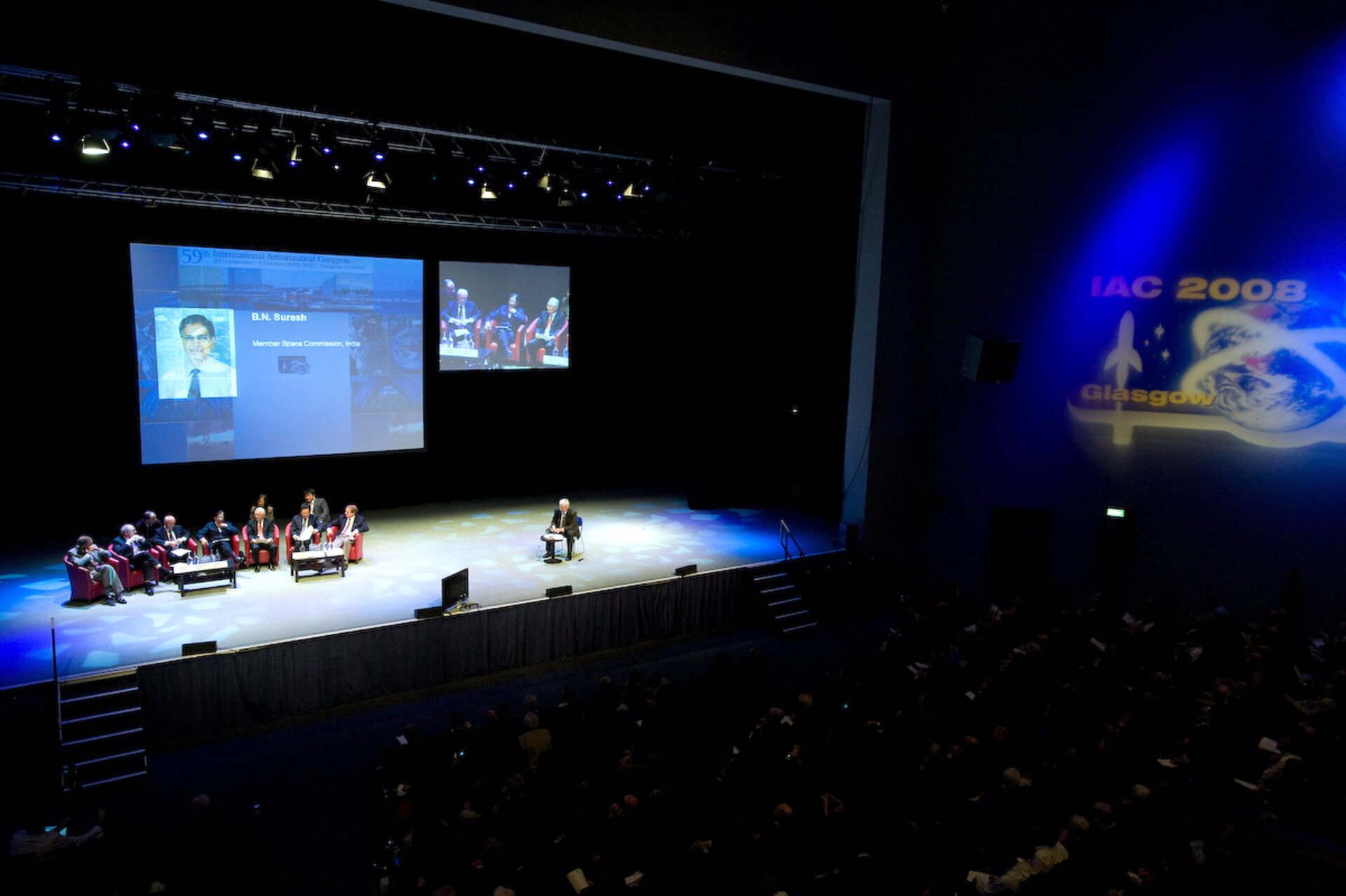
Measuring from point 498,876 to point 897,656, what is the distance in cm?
460

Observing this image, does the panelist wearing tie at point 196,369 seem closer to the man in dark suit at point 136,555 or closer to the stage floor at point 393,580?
the man in dark suit at point 136,555

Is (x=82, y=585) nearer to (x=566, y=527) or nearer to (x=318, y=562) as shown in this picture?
(x=318, y=562)

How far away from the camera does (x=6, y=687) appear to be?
7375 millimetres

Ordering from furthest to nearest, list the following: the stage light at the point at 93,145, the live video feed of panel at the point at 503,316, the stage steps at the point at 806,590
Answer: the live video feed of panel at the point at 503,316 < the stage steps at the point at 806,590 < the stage light at the point at 93,145

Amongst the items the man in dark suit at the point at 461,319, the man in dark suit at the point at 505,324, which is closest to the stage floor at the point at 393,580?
the man in dark suit at the point at 505,324

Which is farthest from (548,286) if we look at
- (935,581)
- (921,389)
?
(935,581)

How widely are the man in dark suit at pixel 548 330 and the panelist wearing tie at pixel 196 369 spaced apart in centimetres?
494

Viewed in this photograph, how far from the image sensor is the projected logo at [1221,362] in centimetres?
970

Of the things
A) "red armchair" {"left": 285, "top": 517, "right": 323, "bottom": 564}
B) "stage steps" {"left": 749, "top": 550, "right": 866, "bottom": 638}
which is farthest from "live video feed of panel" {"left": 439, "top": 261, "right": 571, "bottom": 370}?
"stage steps" {"left": 749, "top": 550, "right": 866, "bottom": 638}

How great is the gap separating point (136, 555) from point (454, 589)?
4.18m

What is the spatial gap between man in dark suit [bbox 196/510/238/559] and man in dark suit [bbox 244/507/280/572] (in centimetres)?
20

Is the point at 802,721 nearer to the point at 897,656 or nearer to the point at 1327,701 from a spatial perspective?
the point at 897,656

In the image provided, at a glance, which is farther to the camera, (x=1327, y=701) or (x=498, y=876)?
(x=1327, y=701)

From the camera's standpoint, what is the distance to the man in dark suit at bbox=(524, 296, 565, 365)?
48.6ft
